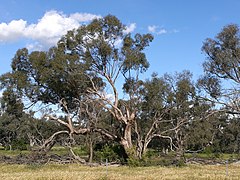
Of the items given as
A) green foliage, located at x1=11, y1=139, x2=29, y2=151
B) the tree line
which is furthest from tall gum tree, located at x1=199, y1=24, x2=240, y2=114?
green foliage, located at x1=11, y1=139, x2=29, y2=151

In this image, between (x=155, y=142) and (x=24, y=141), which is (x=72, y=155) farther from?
(x=24, y=141)

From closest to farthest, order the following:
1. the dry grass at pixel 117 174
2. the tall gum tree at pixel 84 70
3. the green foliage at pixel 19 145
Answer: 1. the dry grass at pixel 117 174
2. the tall gum tree at pixel 84 70
3. the green foliage at pixel 19 145

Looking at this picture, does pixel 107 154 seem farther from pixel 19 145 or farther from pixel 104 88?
pixel 19 145

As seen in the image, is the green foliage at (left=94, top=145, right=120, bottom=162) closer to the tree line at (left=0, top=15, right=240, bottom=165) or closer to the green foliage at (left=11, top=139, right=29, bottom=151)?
the tree line at (left=0, top=15, right=240, bottom=165)

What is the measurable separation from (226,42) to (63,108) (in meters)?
17.6

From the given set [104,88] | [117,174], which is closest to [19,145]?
[104,88]

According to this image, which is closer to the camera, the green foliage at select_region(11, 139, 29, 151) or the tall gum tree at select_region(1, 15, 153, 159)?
the tall gum tree at select_region(1, 15, 153, 159)

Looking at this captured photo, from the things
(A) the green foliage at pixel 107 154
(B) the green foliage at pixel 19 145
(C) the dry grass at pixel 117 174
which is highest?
(B) the green foliage at pixel 19 145

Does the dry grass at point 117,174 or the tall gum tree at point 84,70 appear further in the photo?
the tall gum tree at point 84,70

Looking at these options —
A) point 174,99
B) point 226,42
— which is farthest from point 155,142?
point 226,42

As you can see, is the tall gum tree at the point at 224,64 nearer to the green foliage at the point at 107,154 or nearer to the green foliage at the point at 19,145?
the green foliage at the point at 107,154

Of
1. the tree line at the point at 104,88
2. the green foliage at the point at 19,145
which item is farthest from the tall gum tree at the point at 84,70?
the green foliage at the point at 19,145

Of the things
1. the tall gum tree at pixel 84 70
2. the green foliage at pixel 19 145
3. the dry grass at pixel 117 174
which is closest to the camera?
the dry grass at pixel 117 174

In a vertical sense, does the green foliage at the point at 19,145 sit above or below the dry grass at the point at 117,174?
above
